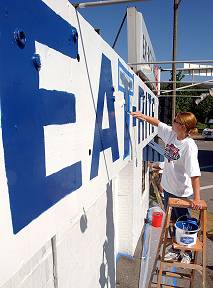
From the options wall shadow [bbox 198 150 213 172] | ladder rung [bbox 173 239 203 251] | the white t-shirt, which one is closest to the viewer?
ladder rung [bbox 173 239 203 251]

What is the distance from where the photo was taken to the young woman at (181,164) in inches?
145

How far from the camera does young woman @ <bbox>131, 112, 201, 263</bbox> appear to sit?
3689 mm

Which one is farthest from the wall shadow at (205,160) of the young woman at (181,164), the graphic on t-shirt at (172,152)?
the graphic on t-shirt at (172,152)

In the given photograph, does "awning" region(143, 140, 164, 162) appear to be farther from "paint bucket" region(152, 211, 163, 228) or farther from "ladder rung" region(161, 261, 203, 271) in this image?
"ladder rung" region(161, 261, 203, 271)

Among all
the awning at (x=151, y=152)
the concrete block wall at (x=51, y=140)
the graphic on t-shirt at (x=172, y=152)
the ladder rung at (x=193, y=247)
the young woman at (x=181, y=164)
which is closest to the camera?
the concrete block wall at (x=51, y=140)

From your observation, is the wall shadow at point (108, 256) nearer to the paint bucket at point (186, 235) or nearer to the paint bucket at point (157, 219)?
the paint bucket at point (186, 235)

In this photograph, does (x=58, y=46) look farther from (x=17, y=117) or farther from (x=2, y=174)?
(x=2, y=174)

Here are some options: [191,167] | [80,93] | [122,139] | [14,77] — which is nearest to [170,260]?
[191,167]

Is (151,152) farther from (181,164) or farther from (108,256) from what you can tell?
(181,164)

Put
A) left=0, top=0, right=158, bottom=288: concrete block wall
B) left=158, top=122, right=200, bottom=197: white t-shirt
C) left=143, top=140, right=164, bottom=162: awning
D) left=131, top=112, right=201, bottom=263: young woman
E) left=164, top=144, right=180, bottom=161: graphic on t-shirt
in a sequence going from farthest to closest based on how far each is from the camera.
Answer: left=143, top=140, right=164, bottom=162: awning
left=164, top=144, right=180, bottom=161: graphic on t-shirt
left=158, top=122, right=200, bottom=197: white t-shirt
left=131, top=112, right=201, bottom=263: young woman
left=0, top=0, right=158, bottom=288: concrete block wall

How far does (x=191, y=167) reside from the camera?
369 cm

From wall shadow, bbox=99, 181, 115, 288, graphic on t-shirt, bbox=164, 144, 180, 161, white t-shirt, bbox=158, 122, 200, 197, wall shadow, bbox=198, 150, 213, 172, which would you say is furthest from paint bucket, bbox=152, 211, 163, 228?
wall shadow, bbox=198, 150, 213, 172

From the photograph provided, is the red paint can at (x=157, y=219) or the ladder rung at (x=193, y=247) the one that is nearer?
the ladder rung at (x=193, y=247)

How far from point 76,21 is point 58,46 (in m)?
0.43
